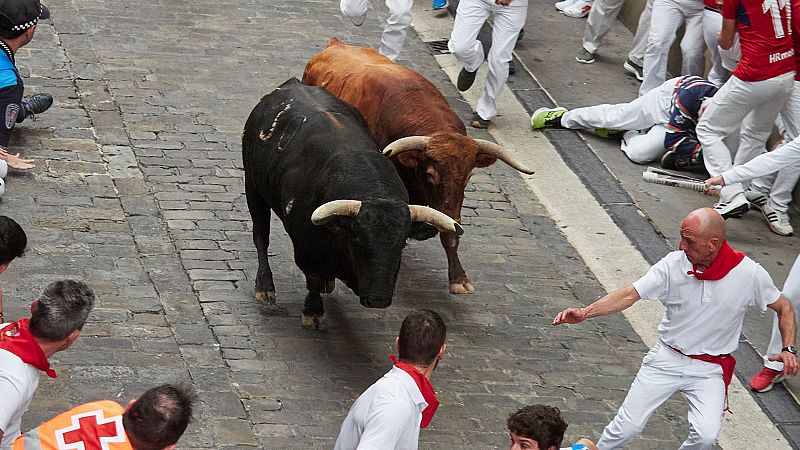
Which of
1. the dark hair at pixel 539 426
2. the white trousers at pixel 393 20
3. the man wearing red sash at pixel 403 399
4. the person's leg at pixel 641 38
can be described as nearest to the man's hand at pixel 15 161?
the white trousers at pixel 393 20

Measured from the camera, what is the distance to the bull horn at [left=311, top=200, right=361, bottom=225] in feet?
25.1

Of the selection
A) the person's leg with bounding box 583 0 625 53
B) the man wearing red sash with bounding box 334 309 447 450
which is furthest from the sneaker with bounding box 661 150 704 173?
the man wearing red sash with bounding box 334 309 447 450

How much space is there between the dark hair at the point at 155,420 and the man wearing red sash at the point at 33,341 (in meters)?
0.79

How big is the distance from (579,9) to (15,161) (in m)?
8.05

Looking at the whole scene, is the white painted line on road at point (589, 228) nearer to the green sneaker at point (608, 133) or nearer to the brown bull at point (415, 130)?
the green sneaker at point (608, 133)

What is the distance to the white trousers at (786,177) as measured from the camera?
10781mm

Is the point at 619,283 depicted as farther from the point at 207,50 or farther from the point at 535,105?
the point at 207,50

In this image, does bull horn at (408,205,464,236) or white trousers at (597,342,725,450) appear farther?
bull horn at (408,205,464,236)

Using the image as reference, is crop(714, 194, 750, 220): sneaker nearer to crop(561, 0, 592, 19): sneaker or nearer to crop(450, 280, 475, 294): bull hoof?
crop(450, 280, 475, 294): bull hoof

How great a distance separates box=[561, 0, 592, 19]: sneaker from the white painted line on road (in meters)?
2.00

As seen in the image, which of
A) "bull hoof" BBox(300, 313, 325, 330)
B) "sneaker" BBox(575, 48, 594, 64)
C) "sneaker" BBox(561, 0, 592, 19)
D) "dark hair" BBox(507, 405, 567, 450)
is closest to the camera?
"dark hair" BBox(507, 405, 567, 450)

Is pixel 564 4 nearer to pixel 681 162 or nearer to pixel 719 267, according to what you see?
pixel 681 162

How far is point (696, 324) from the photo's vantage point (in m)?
7.15

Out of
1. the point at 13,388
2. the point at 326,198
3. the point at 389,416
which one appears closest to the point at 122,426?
the point at 13,388
